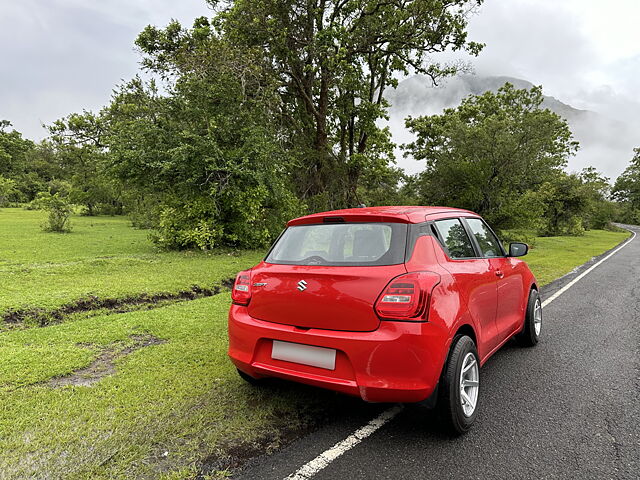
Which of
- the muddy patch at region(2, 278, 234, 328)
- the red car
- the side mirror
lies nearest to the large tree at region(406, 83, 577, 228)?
the muddy patch at region(2, 278, 234, 328)

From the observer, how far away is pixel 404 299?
2473 millimetres

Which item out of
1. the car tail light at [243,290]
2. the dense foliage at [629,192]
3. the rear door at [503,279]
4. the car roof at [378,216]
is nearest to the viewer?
the car roof at [378,216]

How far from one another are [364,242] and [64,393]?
279cm

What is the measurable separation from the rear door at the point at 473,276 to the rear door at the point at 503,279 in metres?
0.16

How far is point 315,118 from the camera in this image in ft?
59.4

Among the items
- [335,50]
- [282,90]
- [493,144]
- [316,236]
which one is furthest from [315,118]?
[316,236]

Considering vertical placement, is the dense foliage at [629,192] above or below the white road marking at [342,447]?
above

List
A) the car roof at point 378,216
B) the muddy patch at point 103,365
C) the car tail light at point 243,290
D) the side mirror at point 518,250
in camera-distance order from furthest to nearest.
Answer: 1. the side mirror at point 518,250
2. the muddy patch at point 103,365
3. the car tail light at point 243,290
4. the car roof at point 378,216

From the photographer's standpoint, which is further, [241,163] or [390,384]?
[241,163]

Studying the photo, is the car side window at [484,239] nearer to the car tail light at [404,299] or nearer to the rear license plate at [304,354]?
the car tail light at [404,299]

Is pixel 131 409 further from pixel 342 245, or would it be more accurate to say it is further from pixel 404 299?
pixel 404 299

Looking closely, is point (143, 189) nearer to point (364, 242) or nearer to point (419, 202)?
point (364, 242)

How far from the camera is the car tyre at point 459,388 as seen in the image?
102 inches

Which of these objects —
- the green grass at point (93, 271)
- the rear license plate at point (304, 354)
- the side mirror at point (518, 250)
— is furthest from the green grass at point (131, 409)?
the side mirror at point (518, 250)
